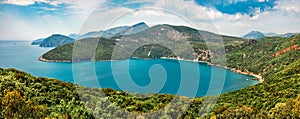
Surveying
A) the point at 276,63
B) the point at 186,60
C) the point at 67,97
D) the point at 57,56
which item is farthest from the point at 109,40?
the point at 67,97

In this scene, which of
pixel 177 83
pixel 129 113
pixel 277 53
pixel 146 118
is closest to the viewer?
pixel 146 118

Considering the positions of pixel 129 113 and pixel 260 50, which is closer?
pixel 129 113

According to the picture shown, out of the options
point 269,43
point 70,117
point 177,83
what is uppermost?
point 269,43

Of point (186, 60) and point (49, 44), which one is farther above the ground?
point (49, 44)

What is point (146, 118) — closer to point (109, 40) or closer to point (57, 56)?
point (57, 56)

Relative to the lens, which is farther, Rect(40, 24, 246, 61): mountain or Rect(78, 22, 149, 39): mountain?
Rect(40, 24, 246, 61): mountain

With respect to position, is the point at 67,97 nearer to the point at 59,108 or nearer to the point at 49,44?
the point at 59,108

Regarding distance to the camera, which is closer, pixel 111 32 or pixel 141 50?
pixel 111 32

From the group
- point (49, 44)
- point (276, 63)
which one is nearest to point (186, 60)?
point (276, 63)

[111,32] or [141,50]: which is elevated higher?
[111,32]

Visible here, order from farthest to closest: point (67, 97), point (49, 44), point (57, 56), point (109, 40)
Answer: point (49, 44)
point (109, 40)
point (57, 56)
point (67, 97)

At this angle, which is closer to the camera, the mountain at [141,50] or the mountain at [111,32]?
the mountain at [111,32]
